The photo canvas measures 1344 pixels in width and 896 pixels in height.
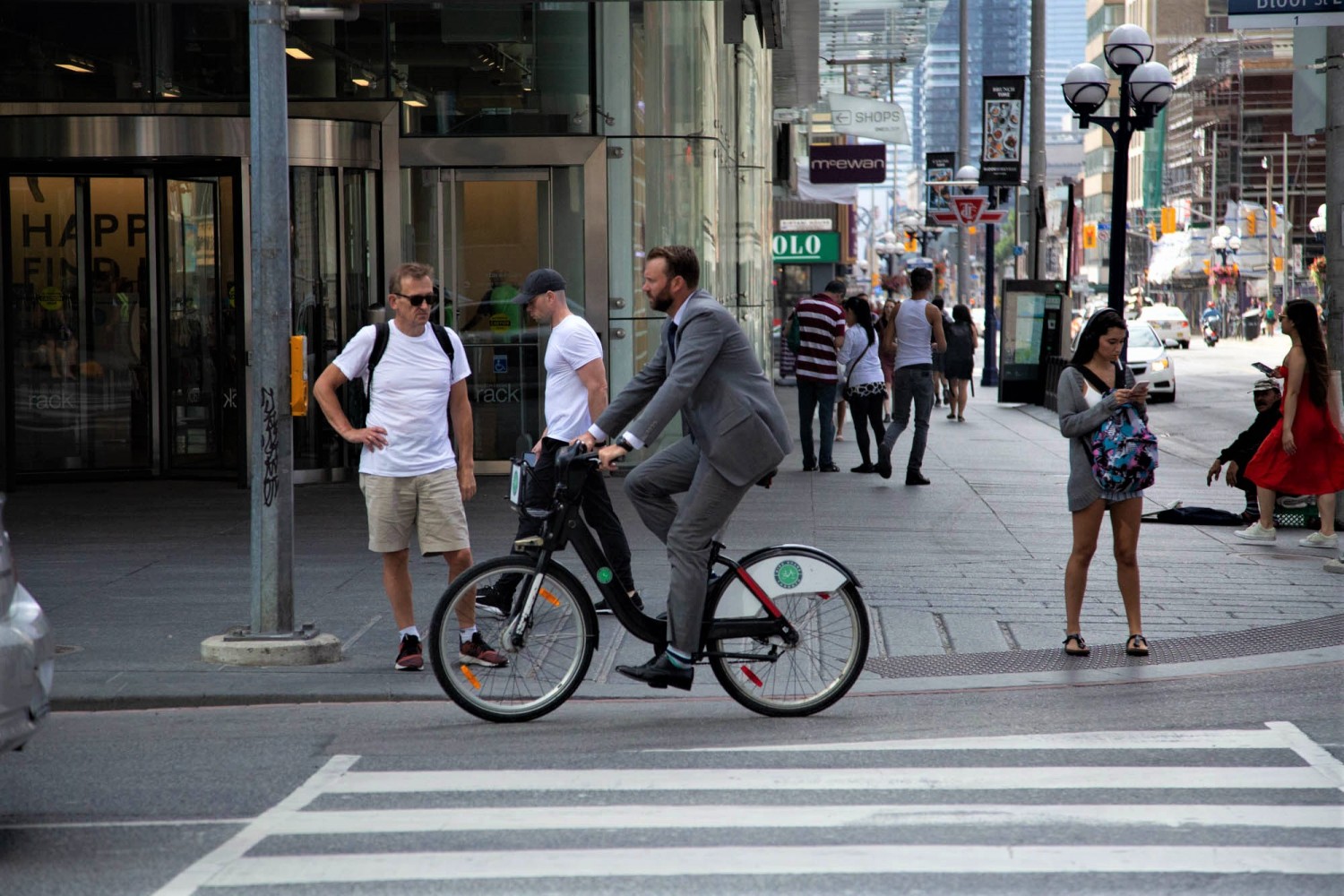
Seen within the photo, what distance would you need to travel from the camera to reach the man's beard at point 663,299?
22.7 feet

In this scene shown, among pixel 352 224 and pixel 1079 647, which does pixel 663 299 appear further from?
pixel 352 224

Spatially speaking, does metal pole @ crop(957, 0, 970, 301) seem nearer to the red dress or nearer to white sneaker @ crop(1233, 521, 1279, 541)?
white sneaker @ crop(1233, 521, 1279, 541)

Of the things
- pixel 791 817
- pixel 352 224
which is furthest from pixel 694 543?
pixel 352 224

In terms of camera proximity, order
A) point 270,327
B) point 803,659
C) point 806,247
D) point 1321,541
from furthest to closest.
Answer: point 806,247, point 1321,541, point 270,327, point 803,659

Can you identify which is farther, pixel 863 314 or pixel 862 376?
pixel 862 376

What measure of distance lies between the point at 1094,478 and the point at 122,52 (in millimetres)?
10482

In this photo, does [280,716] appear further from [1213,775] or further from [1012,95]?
[1012,95]

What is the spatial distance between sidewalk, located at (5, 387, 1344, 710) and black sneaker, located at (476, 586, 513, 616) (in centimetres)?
83

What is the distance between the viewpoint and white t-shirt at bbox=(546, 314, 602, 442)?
8820 millimetres

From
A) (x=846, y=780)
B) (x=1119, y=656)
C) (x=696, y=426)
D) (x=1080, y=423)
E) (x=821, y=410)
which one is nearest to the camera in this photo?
(x=846, y=780)

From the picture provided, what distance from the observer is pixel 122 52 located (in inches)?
594

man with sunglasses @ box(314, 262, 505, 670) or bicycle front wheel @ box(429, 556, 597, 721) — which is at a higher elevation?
man with sunglasses @ box(314, 262, 505, 670)

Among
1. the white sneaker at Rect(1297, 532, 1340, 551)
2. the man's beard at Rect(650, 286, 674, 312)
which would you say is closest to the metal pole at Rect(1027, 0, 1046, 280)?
the white sneaker at Rect(1297, 532, 1340, 551)

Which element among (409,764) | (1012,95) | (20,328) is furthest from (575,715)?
(1012,95)
